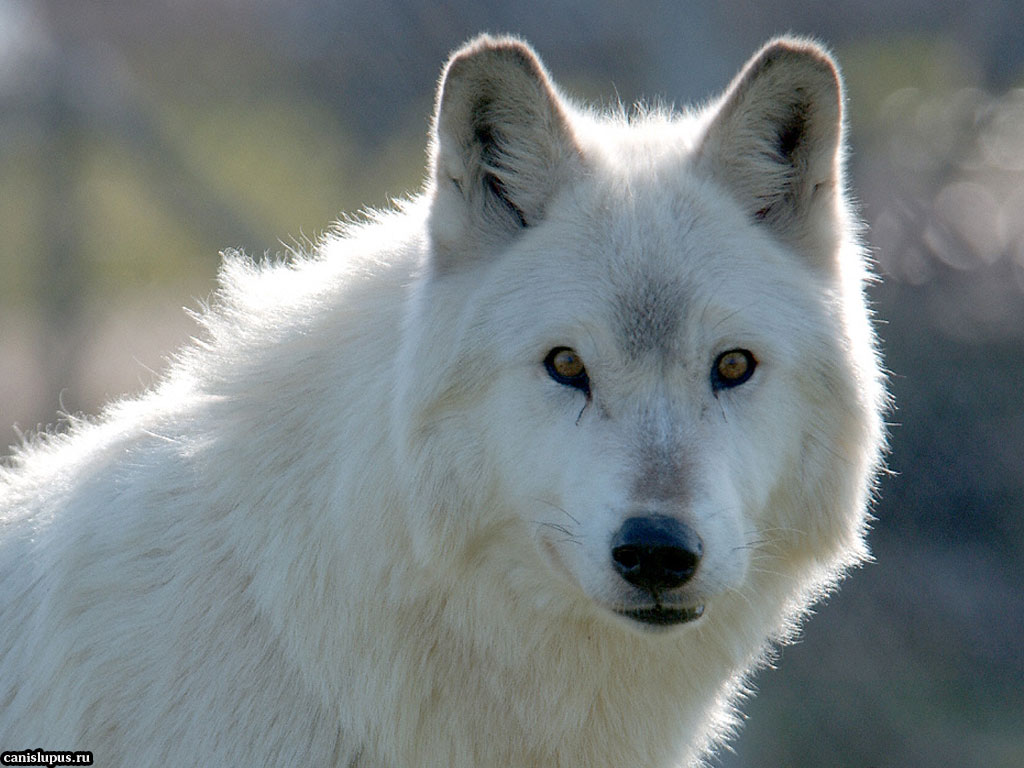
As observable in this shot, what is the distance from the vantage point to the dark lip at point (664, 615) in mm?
2646

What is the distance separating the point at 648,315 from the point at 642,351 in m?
0.10

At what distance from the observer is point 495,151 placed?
3.03m

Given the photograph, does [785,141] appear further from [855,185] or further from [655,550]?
[855,185]

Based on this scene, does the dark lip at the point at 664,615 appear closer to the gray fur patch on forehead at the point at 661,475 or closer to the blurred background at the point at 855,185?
the gray fur patch on forehead at the point at 661,475

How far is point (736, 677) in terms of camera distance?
11.0 ft

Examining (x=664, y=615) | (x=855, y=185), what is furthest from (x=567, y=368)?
(x=855, y=185)

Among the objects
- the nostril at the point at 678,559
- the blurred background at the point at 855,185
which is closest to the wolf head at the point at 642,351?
the nostril at the point at 678,559

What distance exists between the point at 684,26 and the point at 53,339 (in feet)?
20.4

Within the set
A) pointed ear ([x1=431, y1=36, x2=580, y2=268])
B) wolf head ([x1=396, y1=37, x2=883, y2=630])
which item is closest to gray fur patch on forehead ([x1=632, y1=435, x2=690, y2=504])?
wolf head ([x1=396, y1=37, x2=883, y2=630])

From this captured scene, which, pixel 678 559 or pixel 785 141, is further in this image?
pixel 785 141

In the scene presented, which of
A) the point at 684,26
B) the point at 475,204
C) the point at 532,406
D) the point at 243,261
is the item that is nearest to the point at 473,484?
the point at 532,406

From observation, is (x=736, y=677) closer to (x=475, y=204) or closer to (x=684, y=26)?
(x=475, y=204)

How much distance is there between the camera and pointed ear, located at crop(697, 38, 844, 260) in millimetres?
2938

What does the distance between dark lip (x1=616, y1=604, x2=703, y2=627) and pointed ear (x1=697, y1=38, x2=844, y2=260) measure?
3.85 ft
